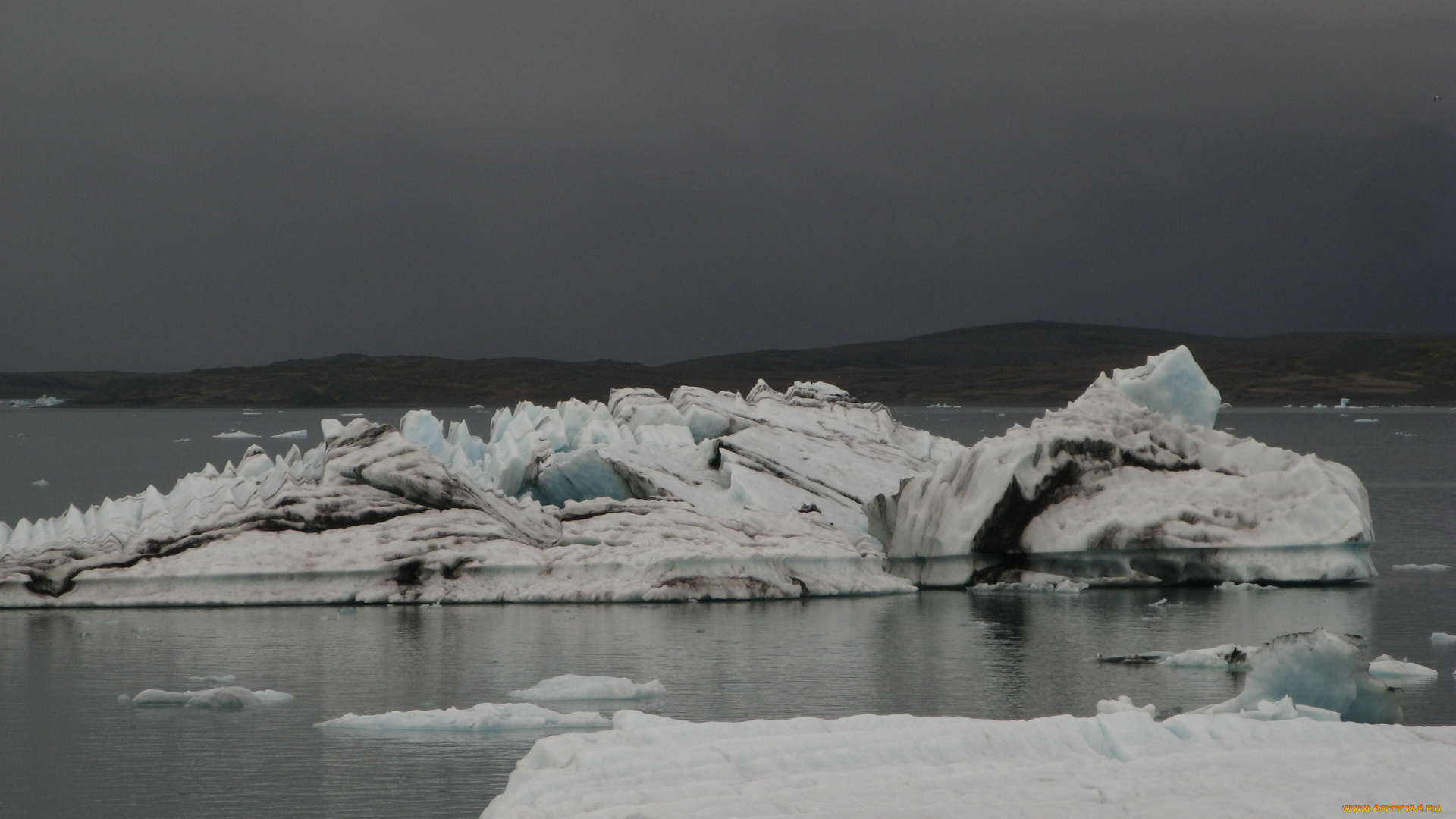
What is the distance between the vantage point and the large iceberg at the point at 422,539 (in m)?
15.4

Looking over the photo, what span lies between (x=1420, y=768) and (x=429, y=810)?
15.3 ft

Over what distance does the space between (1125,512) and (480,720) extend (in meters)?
10.1

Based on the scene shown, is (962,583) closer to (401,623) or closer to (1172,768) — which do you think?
(401,623)

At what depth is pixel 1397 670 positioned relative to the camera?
34.9 feet

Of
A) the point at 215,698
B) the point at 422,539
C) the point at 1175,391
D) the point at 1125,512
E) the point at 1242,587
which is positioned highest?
the point at 1175,391

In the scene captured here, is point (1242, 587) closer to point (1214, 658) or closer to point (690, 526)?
point (1214, 658)

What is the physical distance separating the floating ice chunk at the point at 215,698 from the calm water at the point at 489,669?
0.14 m

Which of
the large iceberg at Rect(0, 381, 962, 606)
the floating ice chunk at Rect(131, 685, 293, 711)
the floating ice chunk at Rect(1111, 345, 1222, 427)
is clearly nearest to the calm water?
the floating ice chunk at Rect(131, 685, 293, 711)

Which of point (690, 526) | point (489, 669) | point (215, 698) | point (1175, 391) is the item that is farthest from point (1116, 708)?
point (1175, 391)

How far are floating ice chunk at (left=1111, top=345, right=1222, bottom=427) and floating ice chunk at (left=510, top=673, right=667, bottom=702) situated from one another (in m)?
12.6

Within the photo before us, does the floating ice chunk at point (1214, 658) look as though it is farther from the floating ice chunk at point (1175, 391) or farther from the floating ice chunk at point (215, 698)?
the floating ice chunk at point (1175, 391)

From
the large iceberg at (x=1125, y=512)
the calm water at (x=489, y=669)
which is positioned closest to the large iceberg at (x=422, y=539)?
the calm water at (x=489, y=669)

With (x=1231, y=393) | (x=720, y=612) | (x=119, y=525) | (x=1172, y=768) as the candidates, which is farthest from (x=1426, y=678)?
(x=1231, y=393)

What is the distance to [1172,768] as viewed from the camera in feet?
22.9
